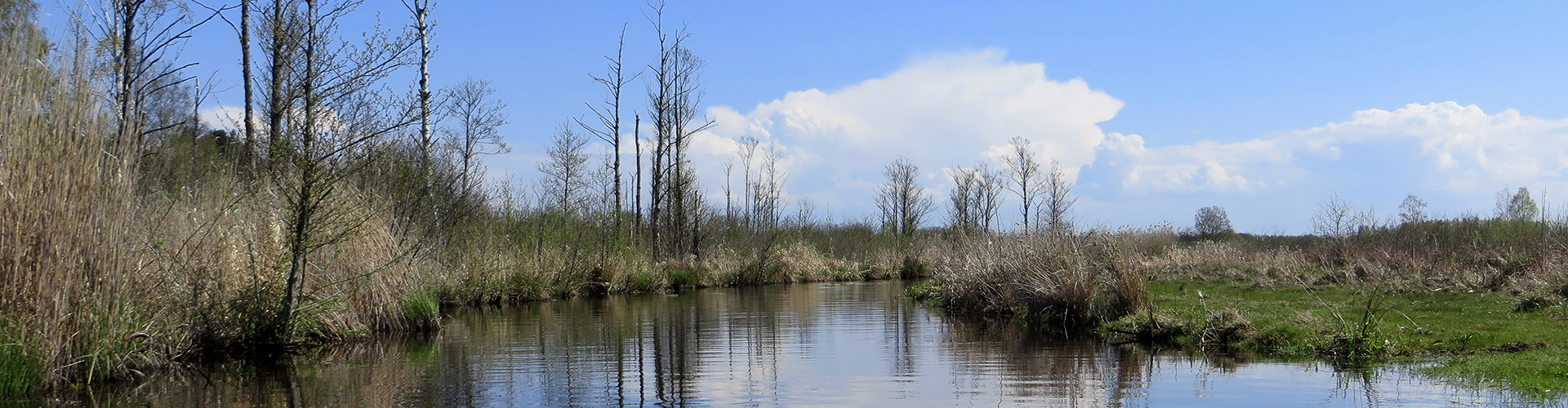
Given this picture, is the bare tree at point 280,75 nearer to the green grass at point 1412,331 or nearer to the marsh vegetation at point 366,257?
the marsh vegetation at point 366,257

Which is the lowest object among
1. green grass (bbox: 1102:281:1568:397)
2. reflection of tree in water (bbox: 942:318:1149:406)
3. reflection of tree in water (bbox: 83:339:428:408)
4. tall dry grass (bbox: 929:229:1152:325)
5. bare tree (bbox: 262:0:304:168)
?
reflection of tree in water (bbox: 942:318:1149:406)

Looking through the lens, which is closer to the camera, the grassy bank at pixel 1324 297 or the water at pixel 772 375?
the water at pixel 772 375

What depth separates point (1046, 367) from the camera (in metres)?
10.3

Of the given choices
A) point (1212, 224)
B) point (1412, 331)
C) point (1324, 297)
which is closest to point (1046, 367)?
point (1412, 331)

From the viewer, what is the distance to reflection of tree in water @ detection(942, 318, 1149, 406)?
854 centimetres

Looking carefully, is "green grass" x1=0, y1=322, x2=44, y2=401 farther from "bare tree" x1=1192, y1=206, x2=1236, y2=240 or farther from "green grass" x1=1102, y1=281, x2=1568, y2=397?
"bare tree" x1=1192, y1=206, x2=1236, y2=240

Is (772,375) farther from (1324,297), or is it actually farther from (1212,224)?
(1212,224)

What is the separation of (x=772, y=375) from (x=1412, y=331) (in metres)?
7.23

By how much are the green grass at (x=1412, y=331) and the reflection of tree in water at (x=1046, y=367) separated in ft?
4.22

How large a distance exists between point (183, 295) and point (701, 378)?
539 cm

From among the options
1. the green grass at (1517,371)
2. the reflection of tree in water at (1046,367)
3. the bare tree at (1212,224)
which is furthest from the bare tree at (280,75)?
the bare tree at (1212,224)

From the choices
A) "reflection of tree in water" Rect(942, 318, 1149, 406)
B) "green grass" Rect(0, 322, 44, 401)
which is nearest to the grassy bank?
"reflection of tree in water" Rect(942, 318, 1149, 406)

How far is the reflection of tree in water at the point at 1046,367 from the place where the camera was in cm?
854

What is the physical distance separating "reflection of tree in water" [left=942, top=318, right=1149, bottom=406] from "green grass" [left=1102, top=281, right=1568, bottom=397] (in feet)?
4.22
